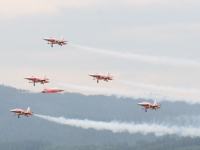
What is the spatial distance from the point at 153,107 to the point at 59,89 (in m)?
24.3

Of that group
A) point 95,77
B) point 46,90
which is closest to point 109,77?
point 95,77

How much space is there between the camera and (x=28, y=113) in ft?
640

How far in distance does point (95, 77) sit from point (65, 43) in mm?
11042

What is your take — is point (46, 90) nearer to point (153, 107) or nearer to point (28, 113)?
point (28, 113)

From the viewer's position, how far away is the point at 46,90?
18738 centimetres

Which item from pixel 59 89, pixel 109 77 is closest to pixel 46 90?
pixel 59 89

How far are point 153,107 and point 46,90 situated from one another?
89.8 ft

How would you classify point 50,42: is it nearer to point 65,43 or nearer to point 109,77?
point 65,43

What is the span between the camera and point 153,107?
19612 cm

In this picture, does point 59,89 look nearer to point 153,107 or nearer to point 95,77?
point 95,77

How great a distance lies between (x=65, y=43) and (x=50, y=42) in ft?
12.3

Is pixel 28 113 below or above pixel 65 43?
below

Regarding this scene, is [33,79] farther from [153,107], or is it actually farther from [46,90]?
[153,107]

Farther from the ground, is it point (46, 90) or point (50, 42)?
point (50, 42)
